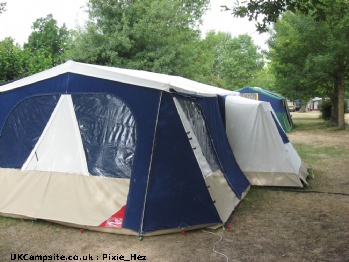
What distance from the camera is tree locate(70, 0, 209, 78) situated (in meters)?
15.7

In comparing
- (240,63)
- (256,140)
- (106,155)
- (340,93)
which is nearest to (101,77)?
(106,155)

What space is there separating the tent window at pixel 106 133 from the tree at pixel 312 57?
1187cm

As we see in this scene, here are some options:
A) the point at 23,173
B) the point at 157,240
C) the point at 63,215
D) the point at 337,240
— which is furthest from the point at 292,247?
the point at 23,173

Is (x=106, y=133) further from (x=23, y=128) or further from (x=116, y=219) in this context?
(x=23, y=128)

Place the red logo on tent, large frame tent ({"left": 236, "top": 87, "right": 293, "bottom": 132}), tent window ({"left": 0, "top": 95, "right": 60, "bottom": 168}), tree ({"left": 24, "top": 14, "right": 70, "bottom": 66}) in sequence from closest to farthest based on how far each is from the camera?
the red logo on tent
tent window ({"left": 0, "top": 95, "right": 60, "bottom": 168})
large frame tent ({"left": 236, "top": 87, "right": 293, "bottom": 132})
tree ({"left": 24, "top": 14, "right": 70, "bottom": 66})

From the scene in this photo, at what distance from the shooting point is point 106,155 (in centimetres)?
470

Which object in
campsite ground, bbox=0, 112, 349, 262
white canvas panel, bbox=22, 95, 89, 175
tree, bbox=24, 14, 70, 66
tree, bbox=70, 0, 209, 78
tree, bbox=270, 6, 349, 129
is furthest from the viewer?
tree, bbox=24, 14, 70, 66

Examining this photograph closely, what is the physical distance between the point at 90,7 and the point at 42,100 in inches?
542

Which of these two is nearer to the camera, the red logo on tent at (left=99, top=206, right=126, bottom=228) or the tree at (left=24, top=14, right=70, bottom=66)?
the red logo on tent at (left=99, top=206, right=126, bottom=228)

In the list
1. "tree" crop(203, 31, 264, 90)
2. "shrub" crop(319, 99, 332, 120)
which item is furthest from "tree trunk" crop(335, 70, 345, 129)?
"tree" crop(203, 31, 264, 90)

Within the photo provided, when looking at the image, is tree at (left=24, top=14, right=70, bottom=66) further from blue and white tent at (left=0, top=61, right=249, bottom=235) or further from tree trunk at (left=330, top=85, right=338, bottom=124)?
blue and white tent at (left=0, top=61, right=249, bottom=235)

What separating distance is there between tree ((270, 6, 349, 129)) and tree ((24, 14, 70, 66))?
79.4ft

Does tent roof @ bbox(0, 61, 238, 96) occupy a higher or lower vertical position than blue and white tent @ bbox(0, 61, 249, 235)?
higher

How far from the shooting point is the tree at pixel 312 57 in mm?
15102
